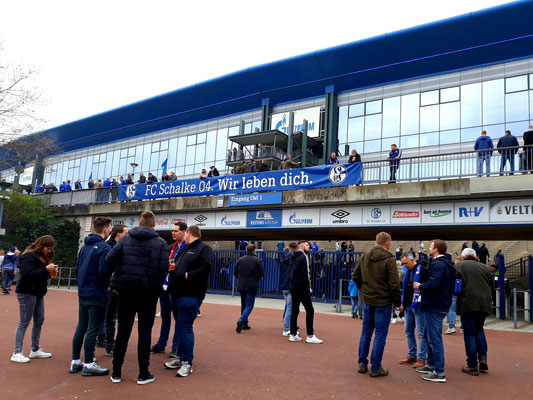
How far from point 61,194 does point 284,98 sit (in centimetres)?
1534

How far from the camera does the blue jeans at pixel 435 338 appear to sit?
548 centimetres

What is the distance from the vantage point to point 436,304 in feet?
18.4

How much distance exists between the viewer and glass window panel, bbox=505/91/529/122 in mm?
20625

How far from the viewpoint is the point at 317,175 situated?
16.7 metres

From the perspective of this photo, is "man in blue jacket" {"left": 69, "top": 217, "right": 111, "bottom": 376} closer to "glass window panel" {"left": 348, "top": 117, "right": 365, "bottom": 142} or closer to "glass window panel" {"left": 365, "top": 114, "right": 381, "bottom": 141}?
"glass window panel" {"left": 365, "top": 114, "right": 381, "bottom": 141}

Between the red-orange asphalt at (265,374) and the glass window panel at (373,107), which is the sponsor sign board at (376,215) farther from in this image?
the glass window panel at (373,107)

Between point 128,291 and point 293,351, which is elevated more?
point 128,291

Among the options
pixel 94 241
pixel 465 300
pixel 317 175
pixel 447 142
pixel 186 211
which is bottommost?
pixel 465 300

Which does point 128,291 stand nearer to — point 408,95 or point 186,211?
point 186,211

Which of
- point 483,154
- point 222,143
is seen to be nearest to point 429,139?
point 483,154

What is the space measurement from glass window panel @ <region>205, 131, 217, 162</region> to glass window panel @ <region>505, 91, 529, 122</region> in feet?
59.2

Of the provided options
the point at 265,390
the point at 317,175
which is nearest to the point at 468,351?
the point at 265,390

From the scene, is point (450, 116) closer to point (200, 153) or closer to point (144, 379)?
point (200, 153)

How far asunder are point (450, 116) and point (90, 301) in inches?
860
